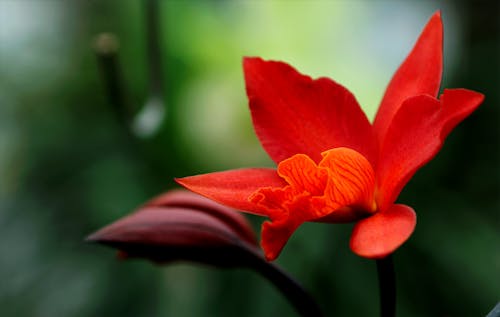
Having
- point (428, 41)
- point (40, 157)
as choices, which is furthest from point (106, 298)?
point (428, 41)

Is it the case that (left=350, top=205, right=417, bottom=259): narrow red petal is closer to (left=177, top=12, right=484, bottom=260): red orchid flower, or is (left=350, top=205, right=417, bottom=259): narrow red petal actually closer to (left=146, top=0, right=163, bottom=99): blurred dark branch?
(left=177, top=12, right=484, bottom=260): red orchid flower

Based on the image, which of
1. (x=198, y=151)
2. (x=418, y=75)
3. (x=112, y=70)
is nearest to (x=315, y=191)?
(x=418, y=75)

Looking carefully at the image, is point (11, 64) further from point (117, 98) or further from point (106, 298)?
point (117, 98)

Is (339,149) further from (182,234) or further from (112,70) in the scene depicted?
(112,70)

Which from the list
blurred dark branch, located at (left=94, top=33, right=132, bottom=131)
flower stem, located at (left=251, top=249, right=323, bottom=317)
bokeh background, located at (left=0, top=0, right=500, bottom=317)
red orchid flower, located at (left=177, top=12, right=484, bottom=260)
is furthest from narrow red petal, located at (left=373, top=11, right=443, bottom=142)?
bokeh background, located at (left=0, top=0, right=500, bottom=317)

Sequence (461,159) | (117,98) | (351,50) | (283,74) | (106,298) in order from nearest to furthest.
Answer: (283,74), (117,98), (106,298), (461,159), (351,50)

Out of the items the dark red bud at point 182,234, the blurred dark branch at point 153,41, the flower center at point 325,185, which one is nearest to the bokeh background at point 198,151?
the blurred dark branch at point 153,41
